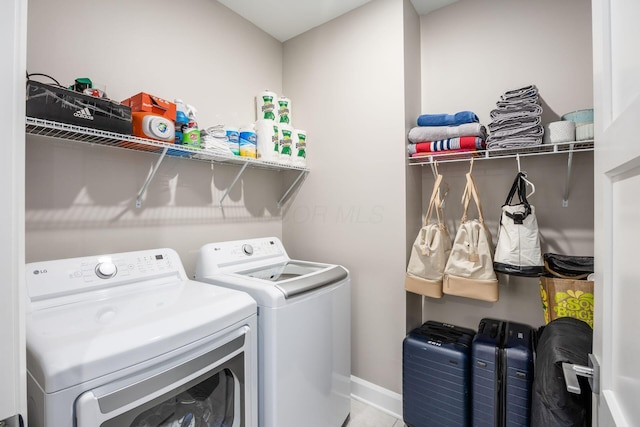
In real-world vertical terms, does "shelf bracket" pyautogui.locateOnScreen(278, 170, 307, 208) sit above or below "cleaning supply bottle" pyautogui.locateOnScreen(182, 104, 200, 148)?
below

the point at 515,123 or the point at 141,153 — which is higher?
the point at 515,123

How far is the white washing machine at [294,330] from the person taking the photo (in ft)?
4.45

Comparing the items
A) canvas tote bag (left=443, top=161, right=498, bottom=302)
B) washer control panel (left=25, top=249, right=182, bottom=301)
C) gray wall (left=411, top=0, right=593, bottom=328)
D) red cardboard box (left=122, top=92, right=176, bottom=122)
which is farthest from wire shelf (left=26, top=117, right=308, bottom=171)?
gray wall (left=411, top=0, right=593, bottom=328)

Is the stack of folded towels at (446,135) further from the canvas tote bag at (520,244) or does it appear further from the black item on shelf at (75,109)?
the black item on shelf at (75,109)

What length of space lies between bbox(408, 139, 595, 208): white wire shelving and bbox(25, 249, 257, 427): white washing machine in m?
1.37

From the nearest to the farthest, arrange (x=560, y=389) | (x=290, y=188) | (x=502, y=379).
Result: (x=560, y=389), (x=502, y=379), (x=290, y=188)

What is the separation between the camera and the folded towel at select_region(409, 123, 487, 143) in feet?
5.74

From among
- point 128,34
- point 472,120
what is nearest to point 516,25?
point 472,120

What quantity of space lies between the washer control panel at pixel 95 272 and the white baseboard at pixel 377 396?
144cm

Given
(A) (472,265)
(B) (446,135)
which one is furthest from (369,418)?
(B) (446,135)

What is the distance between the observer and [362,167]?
2100mm

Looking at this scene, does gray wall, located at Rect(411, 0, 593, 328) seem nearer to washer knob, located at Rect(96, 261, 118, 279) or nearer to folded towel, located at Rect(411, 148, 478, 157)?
folded towel, located at Rect(411, 148, 478, 157)

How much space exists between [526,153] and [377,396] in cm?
180

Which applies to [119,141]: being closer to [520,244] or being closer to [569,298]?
[520,244]
